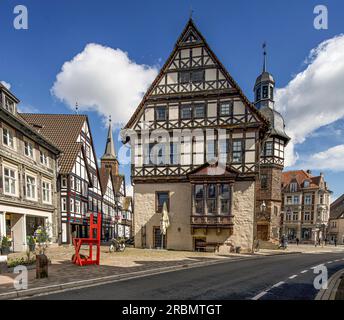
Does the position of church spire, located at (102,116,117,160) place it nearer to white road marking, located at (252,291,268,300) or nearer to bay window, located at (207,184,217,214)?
bay window, located at (207,184,217,214)

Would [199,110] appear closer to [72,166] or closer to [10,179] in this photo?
[72,166]

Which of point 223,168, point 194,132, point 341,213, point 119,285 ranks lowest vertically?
point 341,213

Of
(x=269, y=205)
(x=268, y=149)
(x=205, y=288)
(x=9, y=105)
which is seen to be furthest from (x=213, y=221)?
(x=9, y=105)

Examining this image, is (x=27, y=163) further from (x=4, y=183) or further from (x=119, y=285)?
(x=119, y=285)

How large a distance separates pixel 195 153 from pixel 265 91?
54.1 ft

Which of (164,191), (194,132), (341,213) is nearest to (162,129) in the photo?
(194,132)

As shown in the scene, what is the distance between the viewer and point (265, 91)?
28.6 meters

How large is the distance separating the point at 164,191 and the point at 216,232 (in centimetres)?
503

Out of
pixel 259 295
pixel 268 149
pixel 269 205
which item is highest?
pixel 268 149

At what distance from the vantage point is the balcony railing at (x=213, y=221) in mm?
16562


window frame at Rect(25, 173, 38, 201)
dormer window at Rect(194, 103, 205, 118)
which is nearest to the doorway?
dormer window at Rect(194, 103, 205, 118)

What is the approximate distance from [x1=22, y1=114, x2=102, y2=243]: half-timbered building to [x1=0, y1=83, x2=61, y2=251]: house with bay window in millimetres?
1841

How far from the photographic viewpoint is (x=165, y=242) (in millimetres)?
18234
